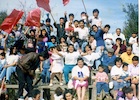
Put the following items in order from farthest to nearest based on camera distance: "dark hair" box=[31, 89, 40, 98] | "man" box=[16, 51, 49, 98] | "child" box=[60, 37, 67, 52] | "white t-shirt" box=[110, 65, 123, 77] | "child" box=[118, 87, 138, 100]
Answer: "child" box=[60, 37, 67, 52] < "white t-shirt" box=[110, 65, 123, 77] < "man" box=[16, 51, 49, 98] < "dark hair" box=[31, 89, 40, 98] < "child" box=[118, 87, 138, 100]

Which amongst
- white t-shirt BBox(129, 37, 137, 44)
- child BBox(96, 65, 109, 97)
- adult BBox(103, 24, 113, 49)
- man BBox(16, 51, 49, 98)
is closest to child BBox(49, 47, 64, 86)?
man BBox(16, 51, 49, 98)

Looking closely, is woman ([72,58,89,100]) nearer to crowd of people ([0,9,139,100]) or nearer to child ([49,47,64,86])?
crowd of people ([0,9,139,100])

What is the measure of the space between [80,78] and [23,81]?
67 centimetres

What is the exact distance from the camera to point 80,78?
4.10 metres

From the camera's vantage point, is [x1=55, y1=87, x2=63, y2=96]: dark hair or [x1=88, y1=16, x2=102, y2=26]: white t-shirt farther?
[x1=88, y1=16, x2=102, y2=26]: white t-shirt

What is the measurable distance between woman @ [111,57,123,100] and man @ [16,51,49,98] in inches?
34.0

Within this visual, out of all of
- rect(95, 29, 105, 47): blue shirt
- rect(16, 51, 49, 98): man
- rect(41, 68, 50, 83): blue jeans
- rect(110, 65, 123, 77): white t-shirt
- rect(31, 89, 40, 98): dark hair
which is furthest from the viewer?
rect(95, 29, 105, 47): blue shirt

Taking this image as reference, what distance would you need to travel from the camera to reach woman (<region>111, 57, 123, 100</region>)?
409 cm

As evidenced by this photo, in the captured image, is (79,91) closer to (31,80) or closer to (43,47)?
(31,80)

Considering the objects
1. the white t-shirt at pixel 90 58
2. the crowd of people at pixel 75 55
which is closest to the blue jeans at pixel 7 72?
the crowd of people at pixel 75 55

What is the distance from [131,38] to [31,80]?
5.32 feet

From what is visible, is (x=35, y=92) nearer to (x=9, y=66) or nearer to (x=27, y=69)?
(x=27, y=69)

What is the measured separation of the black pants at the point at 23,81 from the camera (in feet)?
13.5

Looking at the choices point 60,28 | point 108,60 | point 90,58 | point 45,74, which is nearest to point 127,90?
point 108,60
